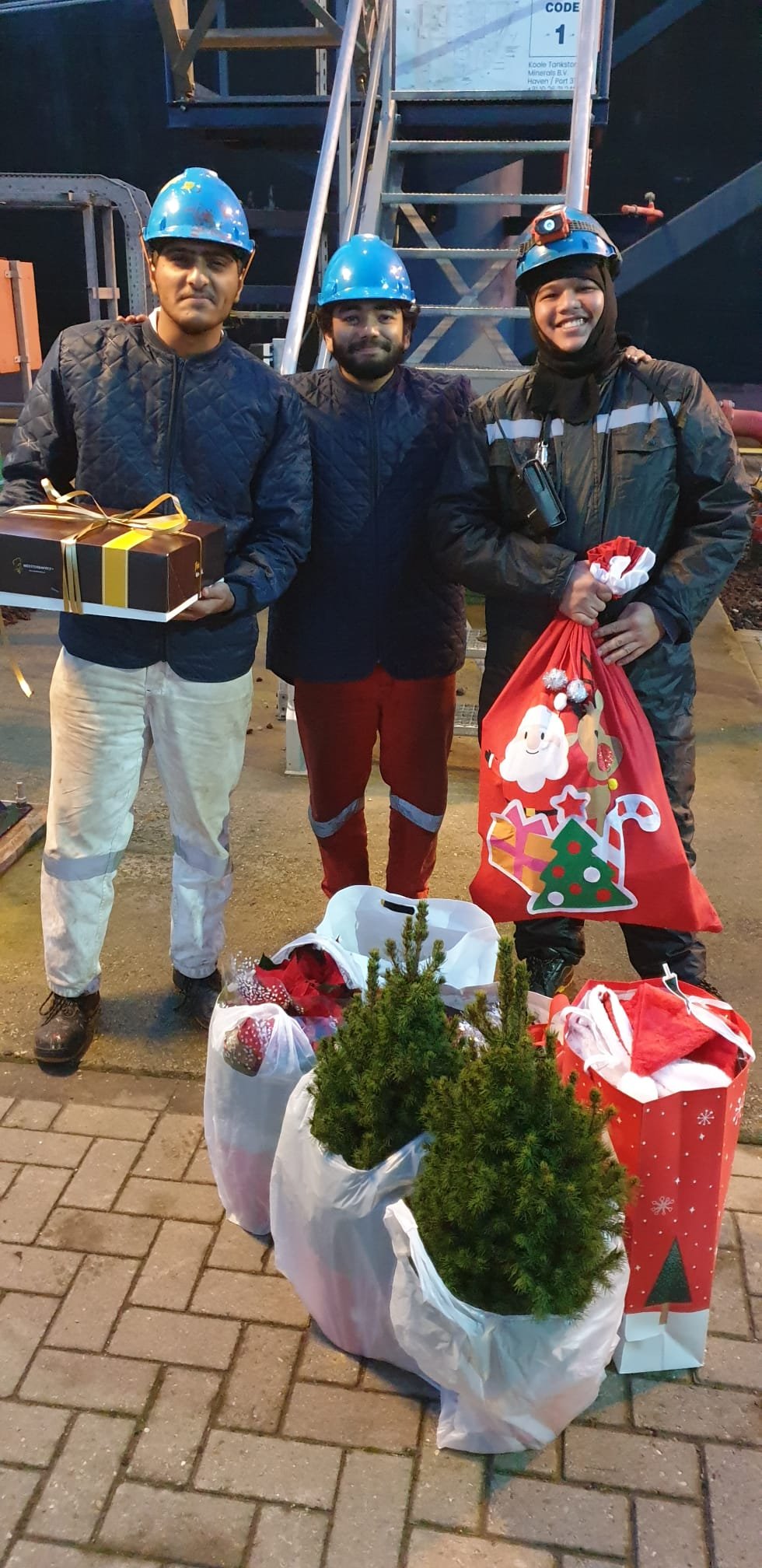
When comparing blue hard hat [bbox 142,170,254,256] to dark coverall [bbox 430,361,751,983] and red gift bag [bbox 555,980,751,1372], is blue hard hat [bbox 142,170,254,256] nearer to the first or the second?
dark coverall [bbox 430,361,751,983]

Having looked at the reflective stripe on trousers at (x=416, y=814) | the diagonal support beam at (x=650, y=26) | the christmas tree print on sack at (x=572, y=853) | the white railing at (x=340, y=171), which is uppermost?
the diagonal support beam at (x=650, y=26)

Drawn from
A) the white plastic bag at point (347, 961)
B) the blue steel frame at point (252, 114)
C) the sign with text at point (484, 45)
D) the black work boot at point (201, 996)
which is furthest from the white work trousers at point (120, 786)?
Answer: the blue steel frame at point (252, 114)

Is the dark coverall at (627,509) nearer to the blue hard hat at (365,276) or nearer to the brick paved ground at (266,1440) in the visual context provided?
the blue hard hat at (365,276)

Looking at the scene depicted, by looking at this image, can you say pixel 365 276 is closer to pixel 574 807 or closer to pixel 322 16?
pixel 574 807

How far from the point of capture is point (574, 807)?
2.49 metres

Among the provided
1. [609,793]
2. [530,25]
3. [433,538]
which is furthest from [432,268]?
[609,793]

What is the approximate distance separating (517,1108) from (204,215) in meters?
2.02

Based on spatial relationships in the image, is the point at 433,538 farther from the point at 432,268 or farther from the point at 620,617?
the point at 432,268

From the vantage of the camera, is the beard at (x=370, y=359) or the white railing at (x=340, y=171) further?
the white railing at (x=340, y=171)

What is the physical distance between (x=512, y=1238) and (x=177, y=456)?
1856 millimetres

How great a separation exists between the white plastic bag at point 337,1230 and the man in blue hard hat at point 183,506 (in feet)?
3.40

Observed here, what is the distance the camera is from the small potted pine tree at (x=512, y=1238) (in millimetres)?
1672

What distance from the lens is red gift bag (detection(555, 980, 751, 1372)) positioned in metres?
1.94

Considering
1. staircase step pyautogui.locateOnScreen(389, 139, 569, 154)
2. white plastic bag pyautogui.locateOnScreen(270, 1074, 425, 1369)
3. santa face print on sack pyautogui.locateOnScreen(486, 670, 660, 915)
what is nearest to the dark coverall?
santa face print on sack pyautogui.locateOnScreen(486, 670, 660, 915)
